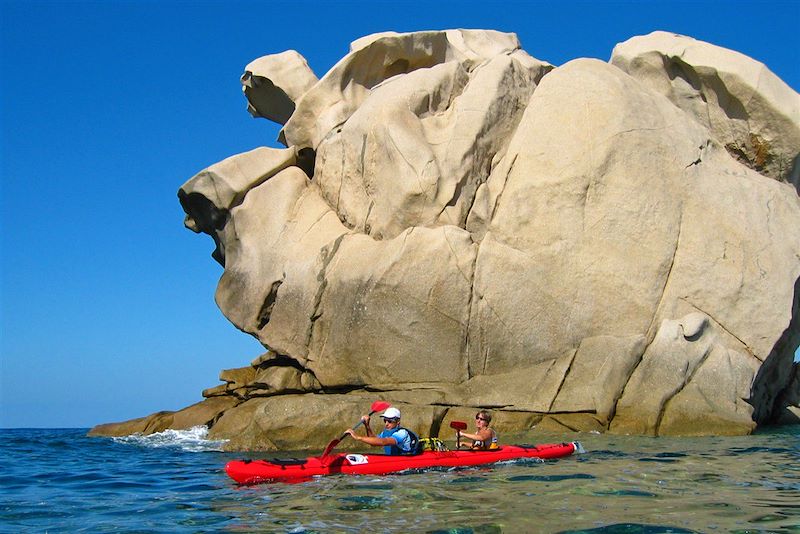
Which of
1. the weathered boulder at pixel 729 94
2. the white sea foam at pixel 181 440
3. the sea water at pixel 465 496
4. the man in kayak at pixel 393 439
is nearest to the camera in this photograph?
the sea water at pixel 465 496

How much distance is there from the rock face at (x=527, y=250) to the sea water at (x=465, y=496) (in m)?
2.10

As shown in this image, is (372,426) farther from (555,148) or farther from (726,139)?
(726,139)

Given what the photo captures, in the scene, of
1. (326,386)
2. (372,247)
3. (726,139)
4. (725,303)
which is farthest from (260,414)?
(726,139)

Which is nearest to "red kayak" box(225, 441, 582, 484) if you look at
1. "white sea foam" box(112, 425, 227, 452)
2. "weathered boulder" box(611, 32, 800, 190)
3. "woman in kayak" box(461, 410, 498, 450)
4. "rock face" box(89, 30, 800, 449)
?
"woman in kayak" box(461, 410, 498, 450)

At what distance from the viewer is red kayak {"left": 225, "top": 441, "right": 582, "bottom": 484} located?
14.2 m

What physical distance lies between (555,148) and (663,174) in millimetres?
2982

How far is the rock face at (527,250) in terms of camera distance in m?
19.4

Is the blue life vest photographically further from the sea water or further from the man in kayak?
the sea water

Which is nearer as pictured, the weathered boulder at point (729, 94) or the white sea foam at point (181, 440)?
the white sea foam at point (181, 440)

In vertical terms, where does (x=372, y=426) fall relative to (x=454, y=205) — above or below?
below

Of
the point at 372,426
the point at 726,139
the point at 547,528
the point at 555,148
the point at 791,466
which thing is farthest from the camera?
the point at 726,139

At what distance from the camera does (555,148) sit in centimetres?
2178

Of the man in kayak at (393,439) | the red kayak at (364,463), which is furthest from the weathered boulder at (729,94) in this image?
the man in kayak at (393,439)

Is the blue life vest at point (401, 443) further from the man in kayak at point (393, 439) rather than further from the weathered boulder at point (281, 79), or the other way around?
the weathered boulder at point (281, 79)
